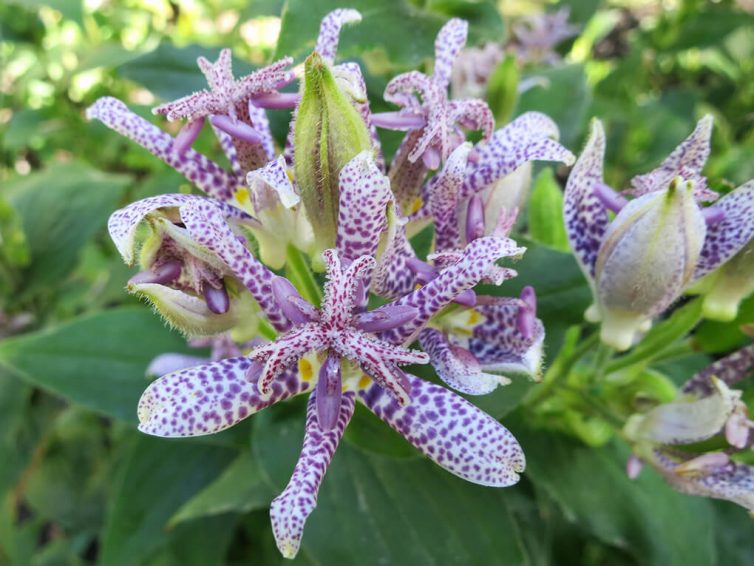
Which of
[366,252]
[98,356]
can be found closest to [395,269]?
[366,252]

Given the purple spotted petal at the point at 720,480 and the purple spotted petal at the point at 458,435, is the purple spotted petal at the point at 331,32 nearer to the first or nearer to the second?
the purple spotted petal at the point at 458,435

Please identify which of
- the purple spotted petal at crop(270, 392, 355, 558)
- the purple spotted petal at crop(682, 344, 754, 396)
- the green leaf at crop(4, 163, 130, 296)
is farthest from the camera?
the green leaf at crop(4, 163, 130, 296)

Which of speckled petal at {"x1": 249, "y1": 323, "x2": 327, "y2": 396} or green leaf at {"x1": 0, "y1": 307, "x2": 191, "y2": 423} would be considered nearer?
speckled petal at {"x1": 249, "y1": 323, "x2": 327, "y2": 396}

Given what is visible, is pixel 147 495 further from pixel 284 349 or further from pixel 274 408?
pixel 284 349

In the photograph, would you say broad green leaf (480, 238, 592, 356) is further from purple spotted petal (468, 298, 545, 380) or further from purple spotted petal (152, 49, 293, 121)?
purple spotted petal (152, 49, 293, 121)

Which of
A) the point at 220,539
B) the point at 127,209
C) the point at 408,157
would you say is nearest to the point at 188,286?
the point at 127,209

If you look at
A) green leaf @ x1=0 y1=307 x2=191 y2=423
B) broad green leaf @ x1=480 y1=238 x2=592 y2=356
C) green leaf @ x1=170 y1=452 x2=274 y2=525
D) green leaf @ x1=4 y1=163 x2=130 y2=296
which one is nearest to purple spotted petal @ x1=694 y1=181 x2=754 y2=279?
broad green leaf @ x1=480 y1=238 x2=592 y2=356
